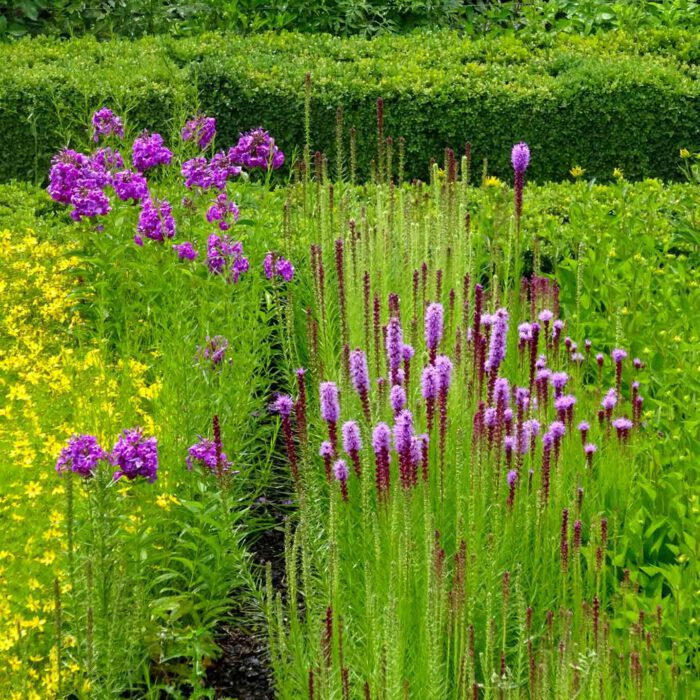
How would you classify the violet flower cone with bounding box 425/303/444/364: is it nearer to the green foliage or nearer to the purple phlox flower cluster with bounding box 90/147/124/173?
the purple phlox flower cluster with bounding box 90/147/124/173

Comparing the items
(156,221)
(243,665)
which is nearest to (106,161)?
(156,221)

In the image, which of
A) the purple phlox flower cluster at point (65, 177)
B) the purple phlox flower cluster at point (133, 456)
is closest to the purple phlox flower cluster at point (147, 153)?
the purple phlox flower cluster at point (65, 177)

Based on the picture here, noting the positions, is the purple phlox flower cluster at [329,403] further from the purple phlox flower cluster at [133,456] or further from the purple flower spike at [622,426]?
the purple flower spike at [622,426]

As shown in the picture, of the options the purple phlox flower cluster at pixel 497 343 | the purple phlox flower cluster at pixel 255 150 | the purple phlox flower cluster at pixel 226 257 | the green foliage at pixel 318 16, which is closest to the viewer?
the purple phlox flower cluster at pixel 497 343

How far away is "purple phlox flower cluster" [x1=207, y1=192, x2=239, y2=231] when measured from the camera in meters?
5.73

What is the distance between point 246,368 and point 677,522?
6.84 feet

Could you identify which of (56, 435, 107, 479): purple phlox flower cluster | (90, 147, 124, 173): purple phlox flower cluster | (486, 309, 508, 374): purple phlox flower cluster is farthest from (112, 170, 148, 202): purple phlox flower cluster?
(486, 309, 508, 374): purple phlox flower cluster

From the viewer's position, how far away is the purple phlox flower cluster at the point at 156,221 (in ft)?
18.0

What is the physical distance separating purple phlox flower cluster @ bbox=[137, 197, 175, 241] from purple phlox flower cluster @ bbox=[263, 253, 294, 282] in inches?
18.5

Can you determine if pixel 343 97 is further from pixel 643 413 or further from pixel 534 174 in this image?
pixel 643 413

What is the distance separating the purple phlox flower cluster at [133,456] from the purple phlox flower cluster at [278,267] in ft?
6.32

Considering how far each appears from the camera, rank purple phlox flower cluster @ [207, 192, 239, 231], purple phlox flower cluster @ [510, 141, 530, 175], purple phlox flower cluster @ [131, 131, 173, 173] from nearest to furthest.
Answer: purple phlox flower cluster @ [510, 141, 530, 175]
purple phlox flower cluster @ [207, 192, 239, 231]
purple phlox flower cluster @ [131, 131, 173, 173]

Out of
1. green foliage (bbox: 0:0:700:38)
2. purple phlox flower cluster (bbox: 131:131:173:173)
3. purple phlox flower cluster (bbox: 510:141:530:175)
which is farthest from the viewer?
green foliage (bbox: 0:0:700:38)

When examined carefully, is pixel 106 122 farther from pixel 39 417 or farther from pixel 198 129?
pixel 39 417
